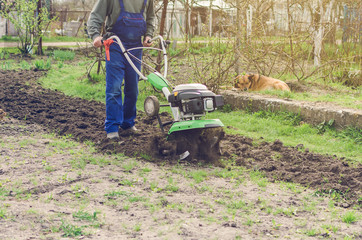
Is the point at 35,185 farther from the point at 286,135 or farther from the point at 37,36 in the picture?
the point at 37,36

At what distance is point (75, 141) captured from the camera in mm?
6152

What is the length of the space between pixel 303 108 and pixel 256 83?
2308 millimetres

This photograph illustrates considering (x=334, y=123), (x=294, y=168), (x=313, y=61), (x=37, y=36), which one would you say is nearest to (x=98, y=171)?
(x=294, y=168)

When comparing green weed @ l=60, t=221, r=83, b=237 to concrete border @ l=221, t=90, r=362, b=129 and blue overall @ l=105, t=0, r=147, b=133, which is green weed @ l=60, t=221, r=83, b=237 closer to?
blue overall @ l=105, t=0, r=147, b=133

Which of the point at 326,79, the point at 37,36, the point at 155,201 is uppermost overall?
the point at 37,36

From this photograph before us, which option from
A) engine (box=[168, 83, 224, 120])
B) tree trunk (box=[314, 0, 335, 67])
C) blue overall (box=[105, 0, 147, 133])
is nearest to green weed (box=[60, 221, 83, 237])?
engine (box=[168, 83, 224, 120])

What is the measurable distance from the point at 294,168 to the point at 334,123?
201cm

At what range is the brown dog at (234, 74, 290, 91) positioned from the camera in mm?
9172

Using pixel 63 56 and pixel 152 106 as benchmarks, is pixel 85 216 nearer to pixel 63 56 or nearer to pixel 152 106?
pixel 152 106

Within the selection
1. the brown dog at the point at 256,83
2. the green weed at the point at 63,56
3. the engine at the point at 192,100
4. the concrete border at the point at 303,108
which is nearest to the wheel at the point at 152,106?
the engine at the point at 192,100

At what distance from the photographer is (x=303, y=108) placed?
285 inches

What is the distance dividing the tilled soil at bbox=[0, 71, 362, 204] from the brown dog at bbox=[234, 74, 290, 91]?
2.26 metres

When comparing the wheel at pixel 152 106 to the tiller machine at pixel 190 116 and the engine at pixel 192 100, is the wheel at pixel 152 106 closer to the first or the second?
the tiller machine at pixel 190 116

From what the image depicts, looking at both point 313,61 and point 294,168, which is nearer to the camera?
point 294,168
